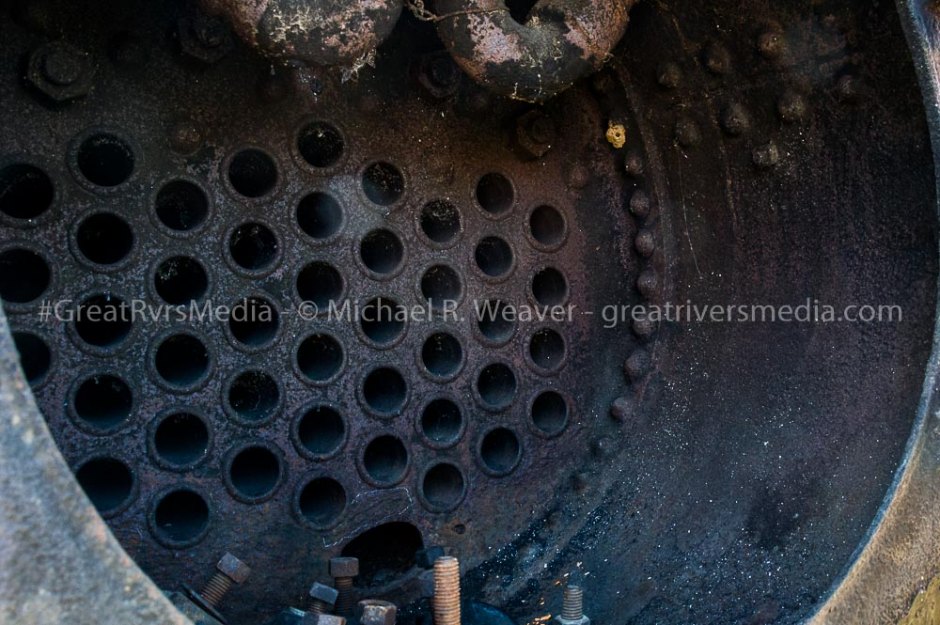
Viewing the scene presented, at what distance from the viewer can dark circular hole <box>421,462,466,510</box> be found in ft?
8.07

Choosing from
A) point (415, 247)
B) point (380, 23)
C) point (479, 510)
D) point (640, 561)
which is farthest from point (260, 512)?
point (380, 23)

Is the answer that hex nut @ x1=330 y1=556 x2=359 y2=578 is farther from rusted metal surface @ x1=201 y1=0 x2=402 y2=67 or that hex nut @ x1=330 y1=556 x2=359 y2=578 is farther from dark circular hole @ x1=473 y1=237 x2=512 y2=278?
rusted metal surface @ x1=201 y1=0 x2=402 y2=67

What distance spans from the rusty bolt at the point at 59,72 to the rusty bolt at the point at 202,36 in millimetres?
209

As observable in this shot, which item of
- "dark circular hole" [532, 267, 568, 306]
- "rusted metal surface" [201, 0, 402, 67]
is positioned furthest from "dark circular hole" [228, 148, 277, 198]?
"dark circular hole" [532, 267, 568, 306]

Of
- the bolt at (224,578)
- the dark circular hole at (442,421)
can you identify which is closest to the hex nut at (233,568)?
the bolt at (224,578)

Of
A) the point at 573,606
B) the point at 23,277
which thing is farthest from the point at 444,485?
the point at 23,277

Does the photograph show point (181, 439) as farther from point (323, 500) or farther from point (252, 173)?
point (252, 173)

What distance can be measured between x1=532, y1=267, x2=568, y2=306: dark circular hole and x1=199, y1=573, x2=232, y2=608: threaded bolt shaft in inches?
40.7

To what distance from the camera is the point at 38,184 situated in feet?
7.05

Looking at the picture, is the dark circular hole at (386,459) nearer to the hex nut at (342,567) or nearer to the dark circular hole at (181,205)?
the hex nut at (342,567)

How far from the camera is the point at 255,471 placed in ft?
7.61

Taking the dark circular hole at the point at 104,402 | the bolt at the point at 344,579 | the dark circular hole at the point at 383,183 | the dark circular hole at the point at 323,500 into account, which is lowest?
the dark circular hole at the point at 323,500

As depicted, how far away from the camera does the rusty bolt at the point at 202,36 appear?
221cm

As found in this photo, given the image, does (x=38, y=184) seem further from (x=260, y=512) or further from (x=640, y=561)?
(x=640, y=561)
